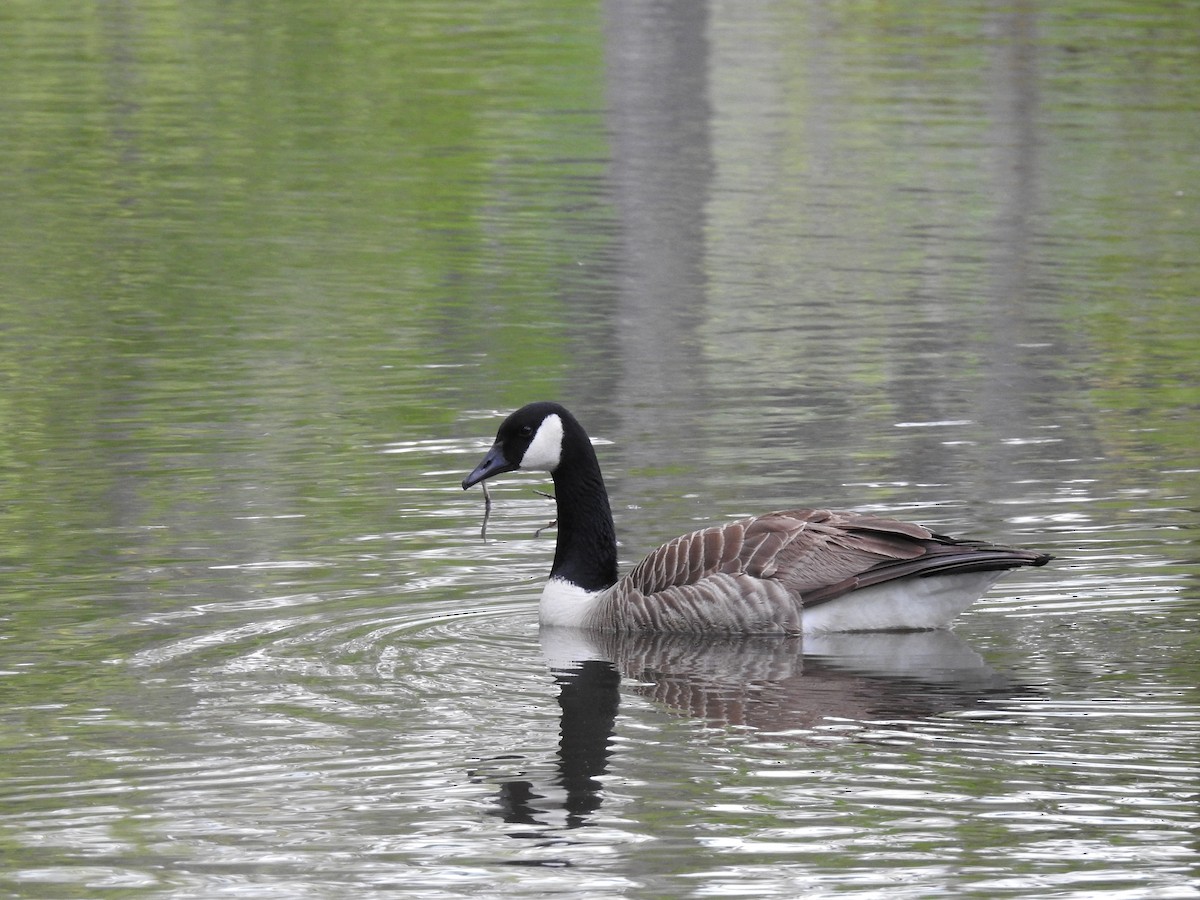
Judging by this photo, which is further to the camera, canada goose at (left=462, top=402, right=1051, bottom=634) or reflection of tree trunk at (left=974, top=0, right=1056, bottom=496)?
reflection of tree trunk at (left=974, top=0, right=1056, bottom=496)

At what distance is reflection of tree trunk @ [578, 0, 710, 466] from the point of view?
56.1 ft

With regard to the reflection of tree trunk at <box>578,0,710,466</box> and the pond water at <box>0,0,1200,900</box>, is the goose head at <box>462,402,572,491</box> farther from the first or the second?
the reflection of tree trunk at <box>578,0,710,466</box>

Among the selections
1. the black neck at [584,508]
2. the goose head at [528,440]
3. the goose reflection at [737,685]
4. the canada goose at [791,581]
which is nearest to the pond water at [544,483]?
the goose reflection at [737,685]

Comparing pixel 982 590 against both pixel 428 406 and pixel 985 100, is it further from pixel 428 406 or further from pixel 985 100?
pixel 985 100

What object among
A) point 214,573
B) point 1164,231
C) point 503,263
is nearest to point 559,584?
point 214,573

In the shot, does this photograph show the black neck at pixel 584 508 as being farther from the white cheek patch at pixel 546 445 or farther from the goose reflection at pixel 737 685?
the goose reflection at pixel 737 685

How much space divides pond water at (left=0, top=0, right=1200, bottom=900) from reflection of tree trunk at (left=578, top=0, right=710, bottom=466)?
11 cm

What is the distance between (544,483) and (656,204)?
477 inches

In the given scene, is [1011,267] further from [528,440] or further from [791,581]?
[791,581]

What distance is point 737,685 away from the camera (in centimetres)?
1005

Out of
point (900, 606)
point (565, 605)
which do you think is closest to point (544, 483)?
point (565, 605)

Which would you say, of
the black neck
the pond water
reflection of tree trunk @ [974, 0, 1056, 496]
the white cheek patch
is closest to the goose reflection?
the pond water

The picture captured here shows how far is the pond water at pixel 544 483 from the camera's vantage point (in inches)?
317

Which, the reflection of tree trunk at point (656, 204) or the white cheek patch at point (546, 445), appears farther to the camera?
the reflection of tree trunk at point (656, 204)
